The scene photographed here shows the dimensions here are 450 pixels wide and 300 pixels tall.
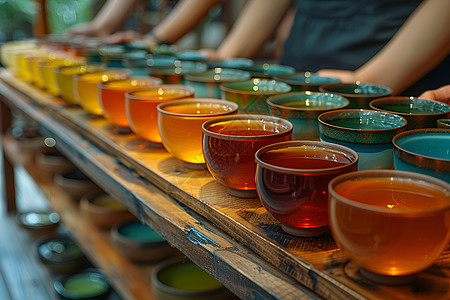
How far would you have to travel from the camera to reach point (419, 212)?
1.49ft

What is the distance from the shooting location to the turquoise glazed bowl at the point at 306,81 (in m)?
1.02

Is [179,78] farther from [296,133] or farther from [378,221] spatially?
[378,221]

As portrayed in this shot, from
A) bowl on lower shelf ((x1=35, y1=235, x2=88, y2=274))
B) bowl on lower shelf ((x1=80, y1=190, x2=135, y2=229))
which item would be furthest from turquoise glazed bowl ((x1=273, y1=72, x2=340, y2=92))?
bowl on lower shelf ((x1=35, y1=235, x2=88, y2=274))

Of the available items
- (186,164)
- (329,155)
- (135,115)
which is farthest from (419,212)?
(135,115)

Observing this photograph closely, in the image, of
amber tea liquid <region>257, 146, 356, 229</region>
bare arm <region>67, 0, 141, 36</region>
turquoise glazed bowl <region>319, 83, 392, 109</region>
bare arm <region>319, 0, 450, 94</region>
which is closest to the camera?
amber tea liquid <region>257, 146, 356, 229</region>

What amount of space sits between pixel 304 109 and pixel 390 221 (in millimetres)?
372

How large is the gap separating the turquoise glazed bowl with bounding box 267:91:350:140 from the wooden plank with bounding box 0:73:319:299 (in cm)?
23

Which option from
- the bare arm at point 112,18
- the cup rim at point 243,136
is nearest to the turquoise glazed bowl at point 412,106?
the cup rim at point 243,136

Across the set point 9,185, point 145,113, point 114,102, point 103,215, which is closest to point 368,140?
point 145,113

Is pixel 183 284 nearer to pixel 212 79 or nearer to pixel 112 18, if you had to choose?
pixel 212 79

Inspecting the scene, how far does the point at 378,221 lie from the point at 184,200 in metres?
0.38

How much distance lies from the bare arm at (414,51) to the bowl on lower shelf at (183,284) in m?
0.64

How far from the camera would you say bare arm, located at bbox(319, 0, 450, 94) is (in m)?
1.30

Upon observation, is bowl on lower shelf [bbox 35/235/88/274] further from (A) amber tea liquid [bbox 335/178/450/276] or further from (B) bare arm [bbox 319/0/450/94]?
(A) amber tea liquid [bbox 335/178/450/276]
